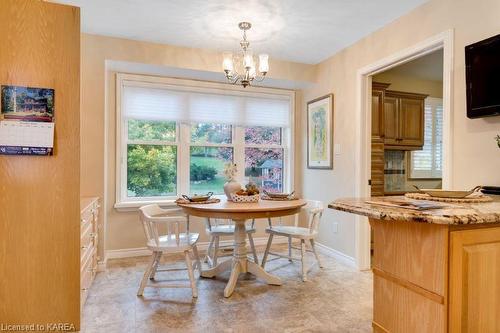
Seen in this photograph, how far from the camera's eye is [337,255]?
3.79 m

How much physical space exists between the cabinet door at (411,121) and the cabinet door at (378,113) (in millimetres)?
424

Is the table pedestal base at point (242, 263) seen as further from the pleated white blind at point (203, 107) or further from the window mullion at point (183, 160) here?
the pleated white blind at point (203, 107)

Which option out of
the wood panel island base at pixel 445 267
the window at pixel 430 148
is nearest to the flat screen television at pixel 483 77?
the wood panel island base at pixel 445 267

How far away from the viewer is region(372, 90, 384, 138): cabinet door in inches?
150

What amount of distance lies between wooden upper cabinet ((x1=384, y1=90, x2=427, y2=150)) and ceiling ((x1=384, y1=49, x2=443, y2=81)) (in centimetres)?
31

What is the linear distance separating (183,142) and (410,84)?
128 inches

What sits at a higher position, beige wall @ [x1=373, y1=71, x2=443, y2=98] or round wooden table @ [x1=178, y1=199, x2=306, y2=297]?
beige wall @ [x1=373, y1=71, x2=443, y2=98]

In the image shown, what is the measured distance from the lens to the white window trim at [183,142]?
149 inches

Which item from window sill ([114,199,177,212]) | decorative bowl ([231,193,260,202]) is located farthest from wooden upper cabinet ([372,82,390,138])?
window sill ([114,199,177,212])

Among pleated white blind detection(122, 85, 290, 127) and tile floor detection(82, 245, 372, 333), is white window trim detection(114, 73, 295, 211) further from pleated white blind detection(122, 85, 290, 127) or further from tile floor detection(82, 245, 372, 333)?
tile floor detection(82, 245, 372, 333)

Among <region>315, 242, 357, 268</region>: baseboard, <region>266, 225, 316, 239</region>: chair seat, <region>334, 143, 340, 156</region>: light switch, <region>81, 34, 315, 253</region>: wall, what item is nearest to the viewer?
<region>266, 225, 316, 239</region>: chair seat

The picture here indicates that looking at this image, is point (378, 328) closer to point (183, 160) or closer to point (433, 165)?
point (183, 160)

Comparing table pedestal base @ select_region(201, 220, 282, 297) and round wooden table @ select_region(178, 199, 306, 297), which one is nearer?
round wooden table @ select_region(178, 199, 306, 297)

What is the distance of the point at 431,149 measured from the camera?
4.63m
